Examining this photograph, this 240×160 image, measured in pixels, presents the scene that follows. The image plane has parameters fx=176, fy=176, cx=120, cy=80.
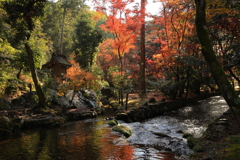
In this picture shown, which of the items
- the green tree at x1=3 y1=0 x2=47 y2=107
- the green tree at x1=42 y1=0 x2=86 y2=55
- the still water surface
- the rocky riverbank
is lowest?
the still water surface

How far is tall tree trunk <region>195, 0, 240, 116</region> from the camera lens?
496 cm

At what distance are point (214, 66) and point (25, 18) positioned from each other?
1242cm

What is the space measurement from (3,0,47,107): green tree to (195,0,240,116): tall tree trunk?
35.1ft

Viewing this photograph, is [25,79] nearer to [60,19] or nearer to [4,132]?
[4,132]

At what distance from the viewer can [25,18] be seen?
40.4 feet

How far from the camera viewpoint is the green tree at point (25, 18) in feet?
37.5

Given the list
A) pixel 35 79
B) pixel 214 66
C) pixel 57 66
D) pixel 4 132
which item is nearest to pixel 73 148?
pixel 4 132

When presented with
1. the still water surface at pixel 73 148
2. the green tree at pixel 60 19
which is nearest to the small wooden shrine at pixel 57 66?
the green tree at pixel 60 19

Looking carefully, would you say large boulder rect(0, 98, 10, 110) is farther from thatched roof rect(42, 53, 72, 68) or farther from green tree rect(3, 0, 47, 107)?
thatched roof rect(42, 53, 72, 68)

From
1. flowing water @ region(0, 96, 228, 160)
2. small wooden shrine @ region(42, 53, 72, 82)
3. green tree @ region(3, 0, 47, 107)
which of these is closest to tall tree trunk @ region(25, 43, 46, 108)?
green tree @ region(3, 0, 47, 107)

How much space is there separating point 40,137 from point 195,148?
6.89 metres

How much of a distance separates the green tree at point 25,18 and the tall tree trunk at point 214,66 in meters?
10.7

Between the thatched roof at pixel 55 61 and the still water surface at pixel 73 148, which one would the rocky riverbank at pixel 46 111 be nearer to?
the still water surface at pixel 73 148

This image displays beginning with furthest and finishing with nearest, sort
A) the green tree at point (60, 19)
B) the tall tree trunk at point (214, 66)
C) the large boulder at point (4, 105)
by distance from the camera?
the green tree at point (60, 19) → the large boulder at point (4, 105) → the tall tree trunk at point (214, 66)
